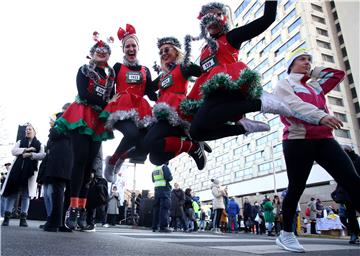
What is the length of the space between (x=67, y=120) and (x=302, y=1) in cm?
4369

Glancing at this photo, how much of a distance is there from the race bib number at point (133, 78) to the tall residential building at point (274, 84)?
98.4 ft

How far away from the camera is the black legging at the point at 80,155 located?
143 inches

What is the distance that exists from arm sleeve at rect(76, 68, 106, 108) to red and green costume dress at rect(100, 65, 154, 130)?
0.82 feet

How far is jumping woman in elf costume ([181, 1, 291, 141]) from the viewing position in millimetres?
2506

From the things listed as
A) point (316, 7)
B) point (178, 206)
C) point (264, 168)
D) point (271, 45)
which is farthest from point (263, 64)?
point (178, 206)

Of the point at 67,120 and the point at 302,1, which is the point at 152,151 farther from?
the point at 302,1

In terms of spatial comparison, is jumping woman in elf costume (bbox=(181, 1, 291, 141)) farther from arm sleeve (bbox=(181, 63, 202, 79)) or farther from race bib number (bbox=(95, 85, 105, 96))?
race bib number (bbox=(95, 85, 105, 96))

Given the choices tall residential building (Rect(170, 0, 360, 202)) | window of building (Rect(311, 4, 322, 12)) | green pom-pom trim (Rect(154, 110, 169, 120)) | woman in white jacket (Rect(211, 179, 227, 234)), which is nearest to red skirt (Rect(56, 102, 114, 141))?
green pom-pom trim (Rect(154, 110, 169, 120))

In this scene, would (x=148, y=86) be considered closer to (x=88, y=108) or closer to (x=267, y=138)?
(x=88, y=108)

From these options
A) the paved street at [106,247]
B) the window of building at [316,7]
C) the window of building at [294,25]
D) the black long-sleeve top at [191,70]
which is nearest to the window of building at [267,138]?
the window of building at [294,25]

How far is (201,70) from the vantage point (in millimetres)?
3055

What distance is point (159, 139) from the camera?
269 cm

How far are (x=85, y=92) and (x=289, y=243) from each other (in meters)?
2.64

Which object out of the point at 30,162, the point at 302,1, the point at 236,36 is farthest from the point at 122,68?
the point at 302,1
